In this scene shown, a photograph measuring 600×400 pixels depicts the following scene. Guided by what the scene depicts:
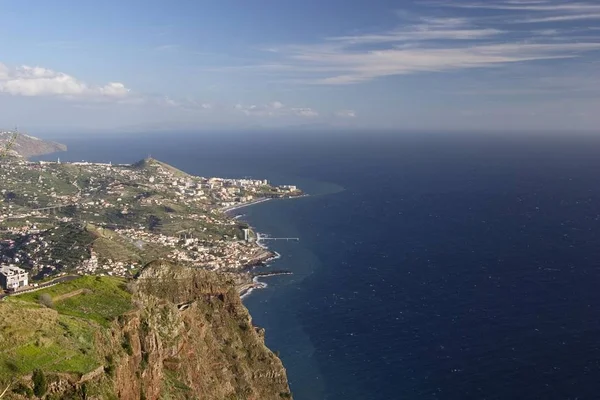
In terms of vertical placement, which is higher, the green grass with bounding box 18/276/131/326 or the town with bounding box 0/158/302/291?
the green grass with bounding box 18/276/131/326

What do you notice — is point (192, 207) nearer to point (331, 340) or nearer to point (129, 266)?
point (129, 266)

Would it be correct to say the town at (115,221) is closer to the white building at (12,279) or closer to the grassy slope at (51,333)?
the white building at (12,279)

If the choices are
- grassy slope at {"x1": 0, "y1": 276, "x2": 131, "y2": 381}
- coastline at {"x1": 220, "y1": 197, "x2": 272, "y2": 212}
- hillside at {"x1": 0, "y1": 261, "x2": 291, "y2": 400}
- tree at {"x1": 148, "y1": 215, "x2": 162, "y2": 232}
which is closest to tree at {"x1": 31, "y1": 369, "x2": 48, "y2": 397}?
hillside at {"x1": 0, "y1": 261, "x2": 291, "y2": 400}

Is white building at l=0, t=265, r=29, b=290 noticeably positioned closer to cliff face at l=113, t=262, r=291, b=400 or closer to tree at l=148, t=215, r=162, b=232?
cliff face at l=113, t=262, r=291, b=400

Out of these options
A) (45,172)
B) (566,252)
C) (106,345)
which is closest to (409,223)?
(566,252)

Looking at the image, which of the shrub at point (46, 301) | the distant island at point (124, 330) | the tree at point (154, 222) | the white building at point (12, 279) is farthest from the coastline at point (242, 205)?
the shrub at point (46, 301)
